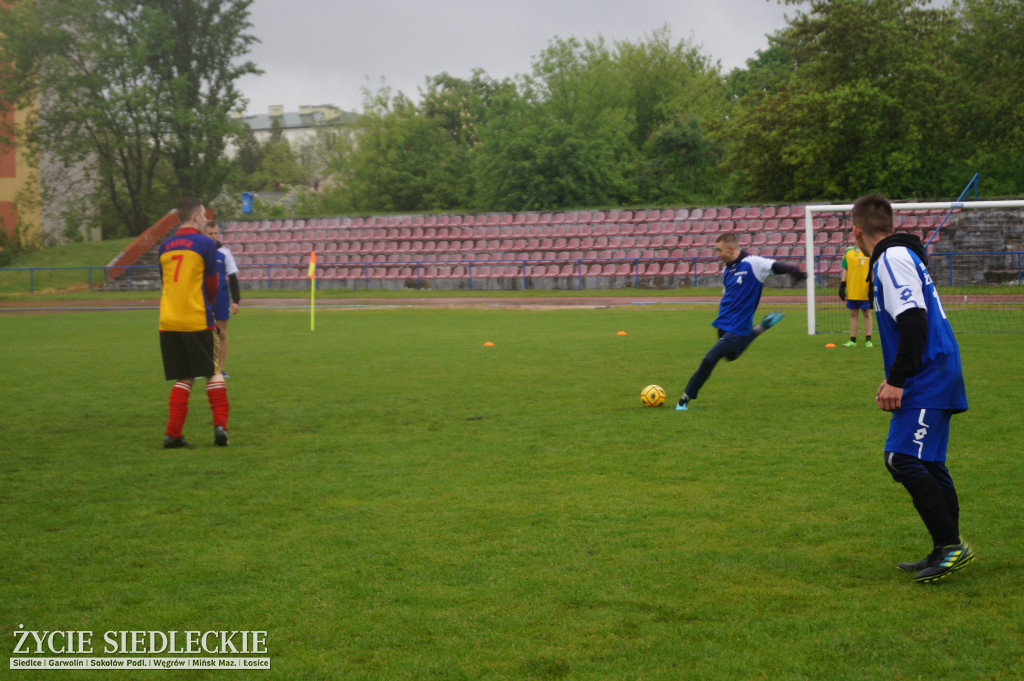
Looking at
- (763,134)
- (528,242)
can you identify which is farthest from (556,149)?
(763,134)

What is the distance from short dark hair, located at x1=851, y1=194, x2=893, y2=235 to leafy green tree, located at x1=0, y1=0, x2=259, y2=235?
45.7m

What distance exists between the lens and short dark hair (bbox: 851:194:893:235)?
442 cm

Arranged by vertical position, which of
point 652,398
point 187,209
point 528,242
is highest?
point 528,242

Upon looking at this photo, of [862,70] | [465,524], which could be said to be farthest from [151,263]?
[465,524]

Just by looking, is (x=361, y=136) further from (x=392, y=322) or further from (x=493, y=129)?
(x=392, y=322)

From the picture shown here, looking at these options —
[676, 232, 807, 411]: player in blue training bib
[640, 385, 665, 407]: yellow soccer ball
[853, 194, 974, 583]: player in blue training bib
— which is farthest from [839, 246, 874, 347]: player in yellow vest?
[853, 194, 974, 583]: player in blue training bib

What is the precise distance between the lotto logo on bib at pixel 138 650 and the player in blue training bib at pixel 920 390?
3.02 meters

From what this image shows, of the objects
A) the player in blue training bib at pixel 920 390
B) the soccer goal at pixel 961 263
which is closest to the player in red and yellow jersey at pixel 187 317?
the player in blue training bib at pixel 920 390

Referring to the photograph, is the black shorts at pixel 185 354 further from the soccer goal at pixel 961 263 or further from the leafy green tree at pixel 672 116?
the leafy green tree at pixel 672 116

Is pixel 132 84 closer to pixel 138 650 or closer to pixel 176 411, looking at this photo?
pixel 176 411

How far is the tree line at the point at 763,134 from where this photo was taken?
36.1m

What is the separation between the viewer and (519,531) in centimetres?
517

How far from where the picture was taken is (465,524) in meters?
5.34

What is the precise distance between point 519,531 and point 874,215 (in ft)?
8.38
